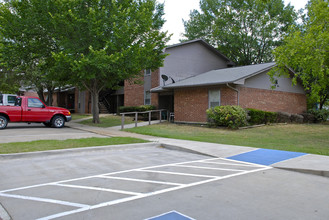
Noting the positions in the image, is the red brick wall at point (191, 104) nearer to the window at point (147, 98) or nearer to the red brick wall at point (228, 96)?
the red brick wall at point (228, 96)

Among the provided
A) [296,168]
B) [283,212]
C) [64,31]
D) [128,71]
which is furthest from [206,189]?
[64,31]

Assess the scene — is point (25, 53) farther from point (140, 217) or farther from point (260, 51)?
point (260, 51)

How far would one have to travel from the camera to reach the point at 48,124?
Answer: 59.8 feet

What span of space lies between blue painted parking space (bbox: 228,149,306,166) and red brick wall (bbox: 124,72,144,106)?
58.8ft

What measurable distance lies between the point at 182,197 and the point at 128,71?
15.0 m

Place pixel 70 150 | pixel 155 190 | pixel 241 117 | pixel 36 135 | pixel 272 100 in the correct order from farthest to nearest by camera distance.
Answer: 1. pixel 272 100
2. pixel 241 117
3. pixel 36 135
4. pixel 70 150
5. pixel 155 190

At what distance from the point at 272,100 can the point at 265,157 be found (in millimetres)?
14006

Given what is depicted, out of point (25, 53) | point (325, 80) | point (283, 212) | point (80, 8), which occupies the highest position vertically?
point (80, 8)

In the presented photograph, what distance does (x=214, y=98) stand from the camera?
1950cm

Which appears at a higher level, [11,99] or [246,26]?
[246,26]

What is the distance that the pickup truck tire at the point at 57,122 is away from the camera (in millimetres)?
17531

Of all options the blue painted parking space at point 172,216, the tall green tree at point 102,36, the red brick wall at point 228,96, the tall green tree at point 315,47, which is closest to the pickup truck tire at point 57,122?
the tall green tree at point 102,36

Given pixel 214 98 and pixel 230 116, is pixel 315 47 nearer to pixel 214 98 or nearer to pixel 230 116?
pixel 230 116

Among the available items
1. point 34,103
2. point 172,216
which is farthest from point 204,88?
point 172,216
